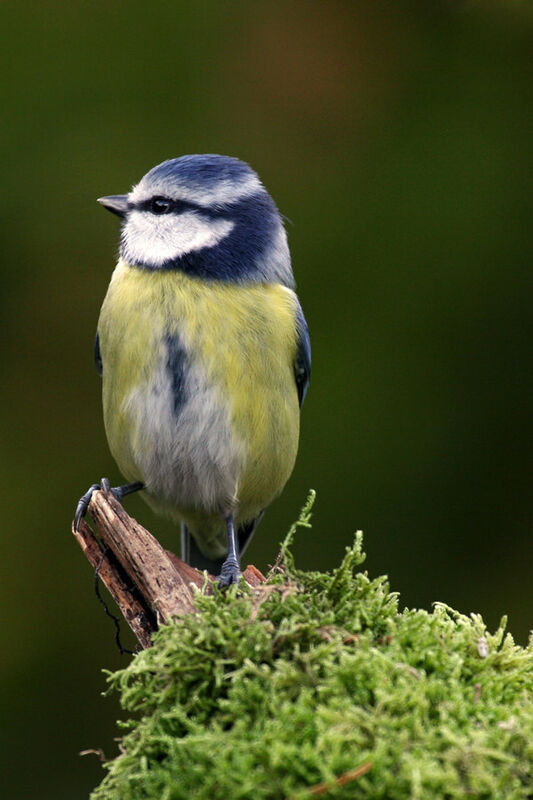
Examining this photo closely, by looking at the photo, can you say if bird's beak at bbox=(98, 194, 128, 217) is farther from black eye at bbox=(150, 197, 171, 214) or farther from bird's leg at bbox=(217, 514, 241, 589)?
bird's leg at bbox=(217, 514, 241, 589)

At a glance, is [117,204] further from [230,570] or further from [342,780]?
[342,780]

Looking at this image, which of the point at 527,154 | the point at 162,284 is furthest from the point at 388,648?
the point at 527,154

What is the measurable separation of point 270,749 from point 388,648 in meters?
0.34

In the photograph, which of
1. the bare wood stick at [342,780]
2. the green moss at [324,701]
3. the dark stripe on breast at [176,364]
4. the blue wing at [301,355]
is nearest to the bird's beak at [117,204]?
the dark stripe on breast at [176,364]

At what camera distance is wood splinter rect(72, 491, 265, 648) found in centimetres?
183

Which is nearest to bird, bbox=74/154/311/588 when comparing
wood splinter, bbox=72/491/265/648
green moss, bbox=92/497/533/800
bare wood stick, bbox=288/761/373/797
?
wood splinter, bbox=72/491/265/648

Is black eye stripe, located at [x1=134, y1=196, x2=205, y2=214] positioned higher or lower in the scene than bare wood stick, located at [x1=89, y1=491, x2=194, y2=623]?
higher

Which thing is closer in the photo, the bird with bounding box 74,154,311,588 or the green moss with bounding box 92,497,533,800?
the green moss with bounding box 92,497,533,800

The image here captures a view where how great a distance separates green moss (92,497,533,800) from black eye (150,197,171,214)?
129 cm

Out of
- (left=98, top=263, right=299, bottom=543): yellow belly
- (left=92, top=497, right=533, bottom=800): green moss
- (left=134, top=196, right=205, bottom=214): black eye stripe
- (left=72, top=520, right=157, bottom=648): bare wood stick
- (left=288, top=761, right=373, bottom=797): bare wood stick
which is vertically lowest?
(left=288, top=761, right=373, bottom=797): bare wood stick

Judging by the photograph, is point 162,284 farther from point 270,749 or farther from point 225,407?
point 270,749

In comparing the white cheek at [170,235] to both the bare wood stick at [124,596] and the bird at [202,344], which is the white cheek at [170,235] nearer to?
the bird at [202,344]

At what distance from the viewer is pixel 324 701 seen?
1388 millimetres

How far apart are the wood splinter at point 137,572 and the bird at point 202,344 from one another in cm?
20
